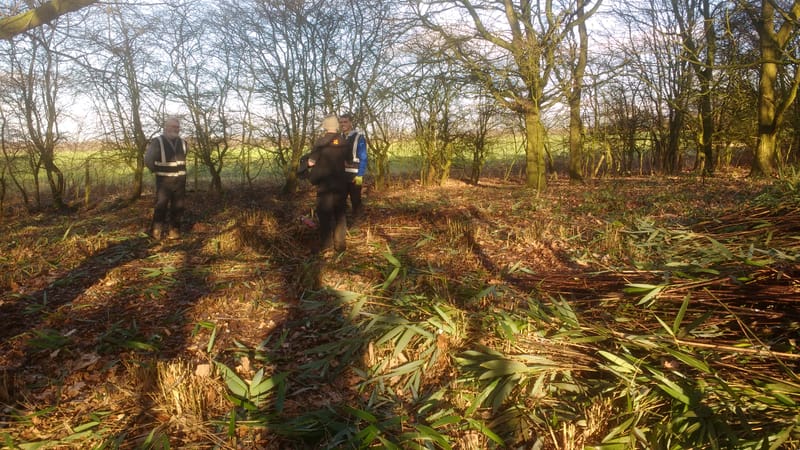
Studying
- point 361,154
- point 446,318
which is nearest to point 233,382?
point 446,318

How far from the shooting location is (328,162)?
A: 511cm

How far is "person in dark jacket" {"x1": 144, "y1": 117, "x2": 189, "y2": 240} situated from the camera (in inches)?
242

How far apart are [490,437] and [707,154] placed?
15.4 meters

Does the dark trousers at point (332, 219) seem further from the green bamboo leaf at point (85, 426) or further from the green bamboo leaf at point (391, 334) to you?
the green bamboo leaf at point (85, 426)

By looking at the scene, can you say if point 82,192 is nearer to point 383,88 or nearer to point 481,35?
point 383,88

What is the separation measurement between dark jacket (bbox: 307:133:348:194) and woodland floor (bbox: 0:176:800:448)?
883mm

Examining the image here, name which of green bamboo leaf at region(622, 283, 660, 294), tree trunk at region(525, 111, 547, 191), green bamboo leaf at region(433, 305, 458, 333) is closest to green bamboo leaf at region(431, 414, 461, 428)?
green bamboo leaf at region(433, 305, 458, 333)

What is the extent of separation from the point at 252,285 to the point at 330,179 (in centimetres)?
161

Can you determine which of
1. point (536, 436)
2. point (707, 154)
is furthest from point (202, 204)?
point (707, 154)

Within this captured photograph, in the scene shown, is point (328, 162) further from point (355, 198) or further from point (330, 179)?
point (355, 198)

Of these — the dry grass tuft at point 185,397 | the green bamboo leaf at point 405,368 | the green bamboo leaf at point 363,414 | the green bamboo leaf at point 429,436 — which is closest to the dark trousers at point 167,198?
the dry grass tuft at point 185,397

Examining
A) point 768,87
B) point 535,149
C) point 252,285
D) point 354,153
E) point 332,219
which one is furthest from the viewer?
point 535,149

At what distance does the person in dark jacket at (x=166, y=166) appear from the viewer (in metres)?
6.16

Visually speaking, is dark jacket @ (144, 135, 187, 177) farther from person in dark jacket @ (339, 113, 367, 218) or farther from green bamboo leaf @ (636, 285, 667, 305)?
green bamboo leaf @ (636, 285, 667, 305)
